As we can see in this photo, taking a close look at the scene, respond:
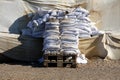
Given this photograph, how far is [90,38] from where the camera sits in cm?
1459

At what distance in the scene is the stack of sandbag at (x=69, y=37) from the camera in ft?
44.3

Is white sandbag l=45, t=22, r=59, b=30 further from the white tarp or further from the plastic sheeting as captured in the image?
the plastic sheeting

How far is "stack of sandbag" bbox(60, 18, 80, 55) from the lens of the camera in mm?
13500

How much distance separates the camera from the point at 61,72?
12.8m

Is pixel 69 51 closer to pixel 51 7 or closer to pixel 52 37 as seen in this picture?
pixel 52 37

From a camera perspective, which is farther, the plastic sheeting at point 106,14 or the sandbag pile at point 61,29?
the plastic sheeting at point 106,14

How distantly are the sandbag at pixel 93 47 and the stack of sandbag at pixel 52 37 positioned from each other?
1.00 m

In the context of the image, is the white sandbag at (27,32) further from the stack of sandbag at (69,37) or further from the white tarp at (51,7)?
the stack of sandbag at (69,37)

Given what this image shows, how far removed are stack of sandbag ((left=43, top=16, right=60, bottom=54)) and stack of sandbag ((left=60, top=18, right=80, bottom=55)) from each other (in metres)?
0.13

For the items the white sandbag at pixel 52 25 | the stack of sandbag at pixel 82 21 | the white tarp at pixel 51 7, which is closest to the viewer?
the white sandbag at pixel 52 25

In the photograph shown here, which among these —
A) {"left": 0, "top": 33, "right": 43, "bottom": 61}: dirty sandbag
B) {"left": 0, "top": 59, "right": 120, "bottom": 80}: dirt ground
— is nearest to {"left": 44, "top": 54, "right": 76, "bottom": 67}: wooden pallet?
{"left": 0, "top": 59, "right": 120, "bottom": 80}: dirt ground

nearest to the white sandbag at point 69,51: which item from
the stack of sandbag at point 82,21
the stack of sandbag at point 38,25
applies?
the stack of sandbag at point 82,21

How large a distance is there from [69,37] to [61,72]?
122 centimetres

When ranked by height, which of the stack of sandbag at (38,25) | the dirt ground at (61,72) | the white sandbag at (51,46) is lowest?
the dirt ground at (61,72)
